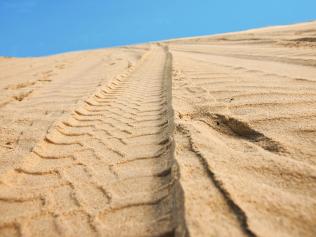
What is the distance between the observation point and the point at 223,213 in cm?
114

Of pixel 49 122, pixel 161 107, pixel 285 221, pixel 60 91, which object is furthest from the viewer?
pixel 60 91

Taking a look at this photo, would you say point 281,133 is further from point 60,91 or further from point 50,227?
point 60,91

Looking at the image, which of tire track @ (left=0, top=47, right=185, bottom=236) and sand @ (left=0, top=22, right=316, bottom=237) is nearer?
sand @ (left=0, top=22, right=316, bottom=237)

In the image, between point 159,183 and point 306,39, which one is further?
point 306,39

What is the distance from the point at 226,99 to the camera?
274cm

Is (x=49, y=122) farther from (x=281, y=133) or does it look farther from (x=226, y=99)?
(x=281, y=133)

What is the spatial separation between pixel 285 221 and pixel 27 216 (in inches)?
44.4

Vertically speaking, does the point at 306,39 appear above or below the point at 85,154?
above

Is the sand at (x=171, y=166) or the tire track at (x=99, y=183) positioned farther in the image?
the tire track at (x=99, y=183)

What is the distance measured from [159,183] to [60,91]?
3.22 metres

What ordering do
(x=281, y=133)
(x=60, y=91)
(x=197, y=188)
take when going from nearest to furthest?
(x=197, y=188), (x=281, y=133), (x=60, y=91)

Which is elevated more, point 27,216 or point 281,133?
point 281,133

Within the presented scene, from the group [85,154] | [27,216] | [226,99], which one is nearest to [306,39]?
[226,99]

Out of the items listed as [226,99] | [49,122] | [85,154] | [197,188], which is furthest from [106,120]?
[197,188]
